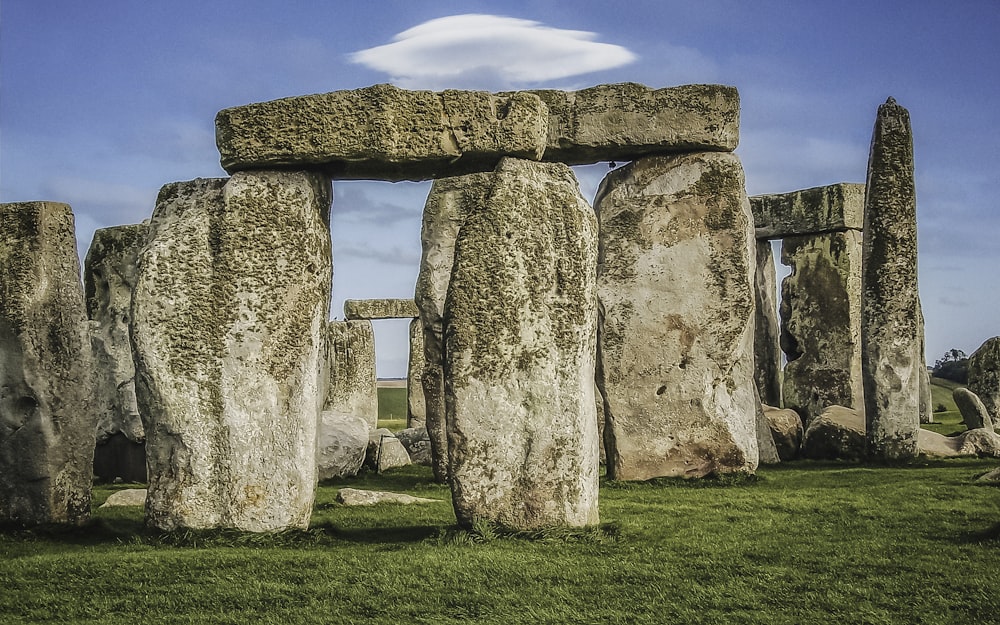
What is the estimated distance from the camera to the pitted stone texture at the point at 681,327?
1096 centimetres

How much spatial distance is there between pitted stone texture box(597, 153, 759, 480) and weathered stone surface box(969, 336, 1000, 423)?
842 centimetres

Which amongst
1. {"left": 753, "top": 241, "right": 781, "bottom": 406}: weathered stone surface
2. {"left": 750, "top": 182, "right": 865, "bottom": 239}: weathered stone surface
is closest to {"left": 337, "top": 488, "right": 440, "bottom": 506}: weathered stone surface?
{"left": 750, "top": 182, "right": 865, "bottom": 239}: weathered stone surface

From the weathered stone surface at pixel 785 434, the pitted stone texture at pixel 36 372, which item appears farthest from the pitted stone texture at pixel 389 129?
the weathered stone surface at pixel 785 434

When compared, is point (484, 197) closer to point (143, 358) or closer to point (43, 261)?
point (143, 358)

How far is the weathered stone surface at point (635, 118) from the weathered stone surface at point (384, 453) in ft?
12.4

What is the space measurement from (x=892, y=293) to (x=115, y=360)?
7.73 meters

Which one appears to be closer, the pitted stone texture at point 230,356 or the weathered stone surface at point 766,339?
the pitted stone texture at point 230,356

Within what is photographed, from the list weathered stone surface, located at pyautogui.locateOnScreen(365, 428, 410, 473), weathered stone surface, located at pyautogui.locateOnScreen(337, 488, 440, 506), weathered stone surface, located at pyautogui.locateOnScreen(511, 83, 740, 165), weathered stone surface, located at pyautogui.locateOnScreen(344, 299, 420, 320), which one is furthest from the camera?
weathered stone surface, located at pyautogui.locateOnScreen(344, 299, 420, 320)

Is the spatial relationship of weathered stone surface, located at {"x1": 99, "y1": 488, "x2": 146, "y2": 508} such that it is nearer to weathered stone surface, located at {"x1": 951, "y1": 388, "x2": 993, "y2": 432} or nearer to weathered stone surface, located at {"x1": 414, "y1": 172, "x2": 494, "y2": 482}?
weathered stone surface, located at {"x1": 414, "y1": 172, "x2": 494, "y2": 482}

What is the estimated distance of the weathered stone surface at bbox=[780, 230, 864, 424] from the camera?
16.7 meters

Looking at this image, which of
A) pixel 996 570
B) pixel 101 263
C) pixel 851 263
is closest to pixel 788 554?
pixel 996 570

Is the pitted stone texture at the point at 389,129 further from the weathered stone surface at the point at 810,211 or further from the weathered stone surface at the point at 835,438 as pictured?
the weathered stone surface at the point at 810,211

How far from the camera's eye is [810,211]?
55.6ft

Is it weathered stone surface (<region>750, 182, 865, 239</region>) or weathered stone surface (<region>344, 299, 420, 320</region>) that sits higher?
weathered stone surface (<region>750, 182, 865, 239</region>)
